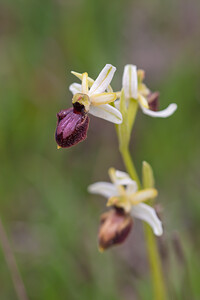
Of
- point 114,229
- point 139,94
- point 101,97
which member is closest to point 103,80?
point 101,97

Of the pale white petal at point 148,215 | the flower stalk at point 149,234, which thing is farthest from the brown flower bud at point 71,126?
the pale white petal at point 148,215

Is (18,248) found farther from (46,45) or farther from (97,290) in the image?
(46,45)

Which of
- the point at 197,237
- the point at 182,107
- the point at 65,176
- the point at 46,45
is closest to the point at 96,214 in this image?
the point at 65,176

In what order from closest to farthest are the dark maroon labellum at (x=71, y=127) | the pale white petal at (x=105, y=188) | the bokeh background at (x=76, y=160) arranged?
the dark maroon labellum at (x=71, y=127) → the pale white petal at (x=105, y=188) → the bokeh background at (x=76, y=160)

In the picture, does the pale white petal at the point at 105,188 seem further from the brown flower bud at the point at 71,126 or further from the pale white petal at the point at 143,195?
the brown flower bud at the point at 71,126

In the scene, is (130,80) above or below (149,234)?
above

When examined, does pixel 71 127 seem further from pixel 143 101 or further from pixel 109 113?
pixel 143 101
